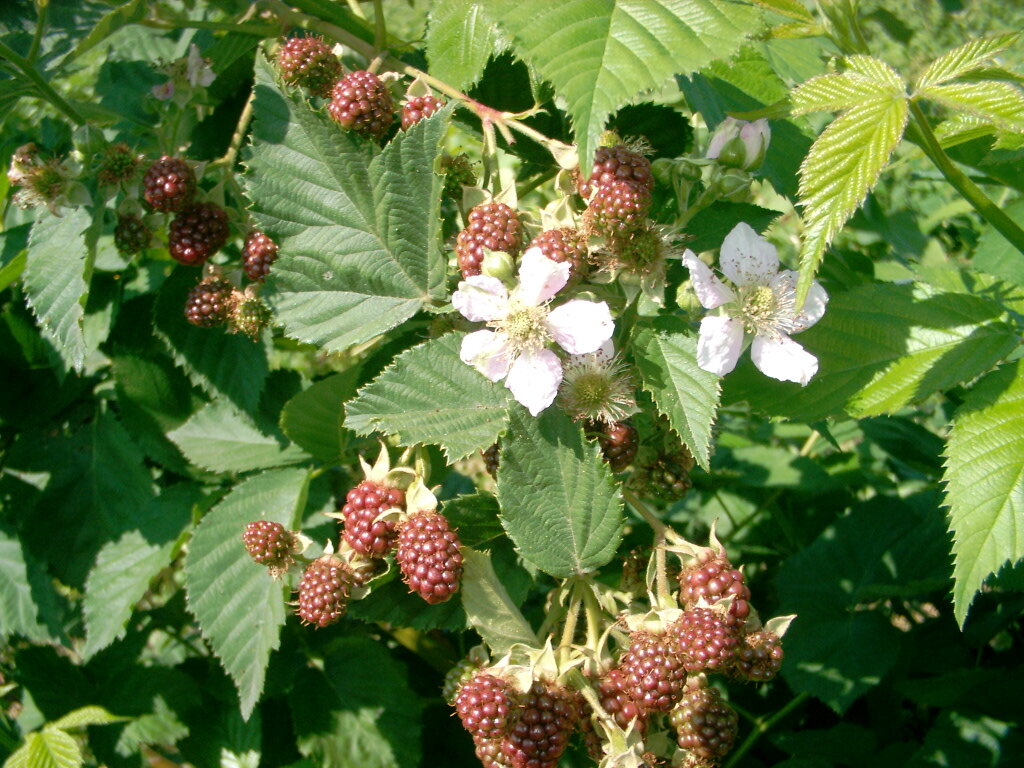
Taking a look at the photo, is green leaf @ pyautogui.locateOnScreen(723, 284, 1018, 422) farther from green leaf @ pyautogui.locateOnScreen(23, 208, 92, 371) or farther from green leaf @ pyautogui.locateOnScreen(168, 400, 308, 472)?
green leaf @ pyautogui.locateOnScreen(23, 208, 92, 371)

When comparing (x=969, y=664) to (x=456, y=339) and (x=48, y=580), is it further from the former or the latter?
(x=48, y=580)

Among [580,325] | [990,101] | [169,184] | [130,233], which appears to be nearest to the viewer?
[990,101]

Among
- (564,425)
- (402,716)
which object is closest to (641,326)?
(564,425)

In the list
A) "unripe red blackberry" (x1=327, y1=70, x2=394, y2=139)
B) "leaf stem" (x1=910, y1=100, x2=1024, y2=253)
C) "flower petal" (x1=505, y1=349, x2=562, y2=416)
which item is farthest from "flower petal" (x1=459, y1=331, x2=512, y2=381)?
"leaf stem" (x1=910, y1=100, x2=1024, y2=253)

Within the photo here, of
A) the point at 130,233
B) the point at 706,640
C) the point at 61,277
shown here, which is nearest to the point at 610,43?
the point at 706,640

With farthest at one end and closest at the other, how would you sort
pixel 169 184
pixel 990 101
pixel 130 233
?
pixel 130 233
pixel 169 184
pixel 990 101

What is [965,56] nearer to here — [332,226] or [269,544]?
[332,226]

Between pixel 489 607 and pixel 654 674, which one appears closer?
pixel 654 674

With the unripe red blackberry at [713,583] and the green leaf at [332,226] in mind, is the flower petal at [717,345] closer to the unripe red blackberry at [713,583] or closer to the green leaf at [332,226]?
the unripe red blackberry at [713,583]
